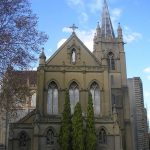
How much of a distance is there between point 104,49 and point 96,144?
22.9 meters

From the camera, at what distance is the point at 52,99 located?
41688mm

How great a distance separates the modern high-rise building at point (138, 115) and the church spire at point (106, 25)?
1337 inches

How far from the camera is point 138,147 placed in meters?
89.4

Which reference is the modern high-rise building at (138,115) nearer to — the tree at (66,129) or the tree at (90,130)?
the tree at (90,130)

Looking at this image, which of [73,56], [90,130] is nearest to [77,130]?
[90,130]

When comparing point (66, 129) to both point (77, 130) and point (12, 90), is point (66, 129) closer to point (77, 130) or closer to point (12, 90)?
point (77, 130)

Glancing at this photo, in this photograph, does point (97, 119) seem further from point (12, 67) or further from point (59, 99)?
point (12, 67)

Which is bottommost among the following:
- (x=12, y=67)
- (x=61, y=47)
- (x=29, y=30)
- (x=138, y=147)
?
(x=138, y=147)

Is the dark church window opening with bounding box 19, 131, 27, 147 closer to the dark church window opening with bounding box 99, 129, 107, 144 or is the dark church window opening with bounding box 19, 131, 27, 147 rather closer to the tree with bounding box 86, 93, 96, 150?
the tree with bounding box 86, 93, 96, 150

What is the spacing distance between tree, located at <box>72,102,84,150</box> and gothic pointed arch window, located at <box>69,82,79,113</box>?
4.14 meters

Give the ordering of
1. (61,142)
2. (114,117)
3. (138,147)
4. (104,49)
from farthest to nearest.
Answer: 1. (138,147)
2. (104,49)
3. (114,117)
4. (61,142)

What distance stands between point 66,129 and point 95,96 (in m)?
6.64

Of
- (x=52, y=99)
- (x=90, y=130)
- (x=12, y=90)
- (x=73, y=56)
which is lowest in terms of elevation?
(x=90, y=130)

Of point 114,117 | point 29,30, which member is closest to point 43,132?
point 114,117
